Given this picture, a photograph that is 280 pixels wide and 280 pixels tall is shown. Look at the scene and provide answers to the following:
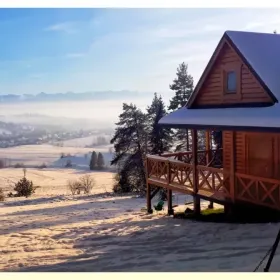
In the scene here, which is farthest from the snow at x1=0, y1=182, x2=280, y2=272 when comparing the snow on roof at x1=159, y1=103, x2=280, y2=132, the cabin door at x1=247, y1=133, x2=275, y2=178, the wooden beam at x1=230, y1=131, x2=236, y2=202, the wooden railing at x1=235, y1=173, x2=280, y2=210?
the snow on roof at x1=159, y1=103, x2=280, y2=132

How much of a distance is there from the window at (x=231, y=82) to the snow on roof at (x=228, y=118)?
0.71 m

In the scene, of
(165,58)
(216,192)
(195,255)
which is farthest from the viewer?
(216,192)

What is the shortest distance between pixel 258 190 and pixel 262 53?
401 cm

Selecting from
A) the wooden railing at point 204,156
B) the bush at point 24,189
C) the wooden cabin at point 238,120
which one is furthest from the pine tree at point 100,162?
the wooden cabin at point 238,120

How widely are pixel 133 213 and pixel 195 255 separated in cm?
650

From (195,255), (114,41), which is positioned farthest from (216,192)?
(114,41)

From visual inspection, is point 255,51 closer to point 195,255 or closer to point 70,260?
point 195,255

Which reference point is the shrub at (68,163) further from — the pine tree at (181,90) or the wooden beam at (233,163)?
the wooden beam at (233,163)

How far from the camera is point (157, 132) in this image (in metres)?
26.8

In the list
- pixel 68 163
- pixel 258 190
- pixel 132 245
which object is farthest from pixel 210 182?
pixel 68 163

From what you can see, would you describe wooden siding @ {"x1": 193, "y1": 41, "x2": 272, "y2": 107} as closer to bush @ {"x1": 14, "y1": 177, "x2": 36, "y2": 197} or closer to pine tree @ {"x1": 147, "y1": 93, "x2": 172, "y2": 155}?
pine tree @ {"x1": 147, "y1": 93, "x2": 172, "y2": 155}

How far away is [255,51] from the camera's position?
12.4m

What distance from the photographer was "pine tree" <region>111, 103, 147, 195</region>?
27.3 m

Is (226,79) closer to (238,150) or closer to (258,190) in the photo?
(238,150)
